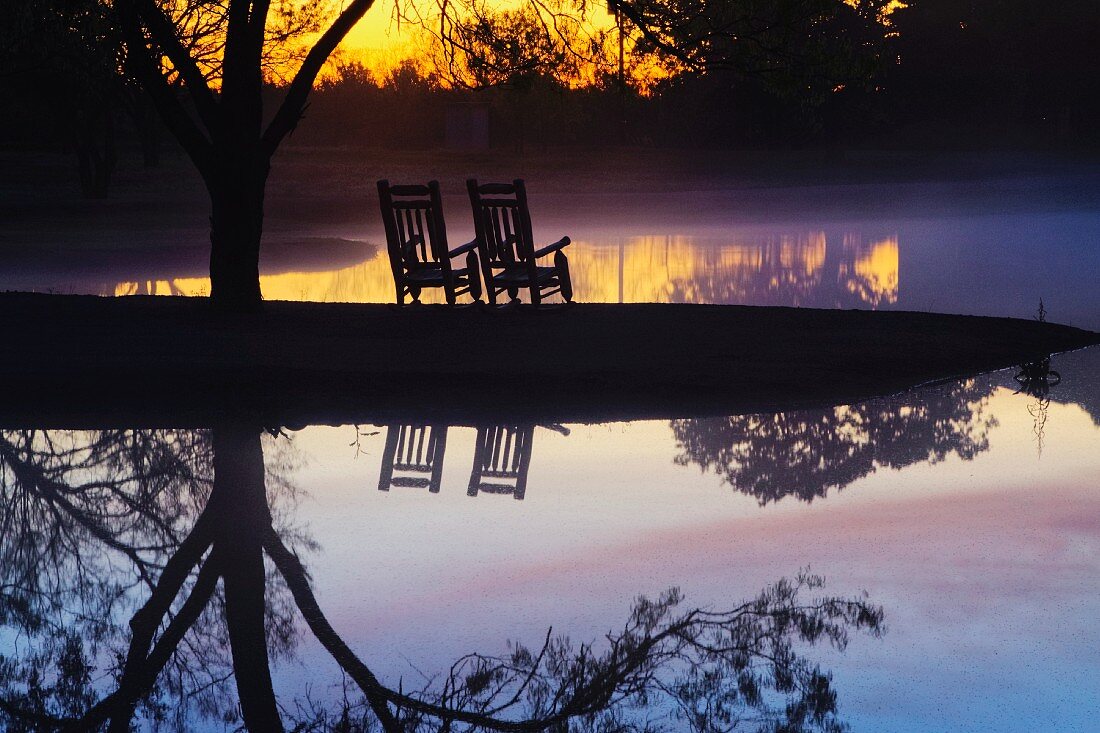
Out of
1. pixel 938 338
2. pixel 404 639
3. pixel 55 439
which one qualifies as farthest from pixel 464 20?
pixel 404 639

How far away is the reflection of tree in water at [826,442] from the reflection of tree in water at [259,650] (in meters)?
2.27

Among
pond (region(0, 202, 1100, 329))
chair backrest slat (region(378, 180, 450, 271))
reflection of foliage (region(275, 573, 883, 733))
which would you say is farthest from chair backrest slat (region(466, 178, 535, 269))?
reflection of foliage (region(275, 573, 883, 733))

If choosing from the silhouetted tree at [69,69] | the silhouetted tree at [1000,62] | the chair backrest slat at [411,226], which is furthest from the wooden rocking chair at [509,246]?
the silhouetted tree at [1000,62]

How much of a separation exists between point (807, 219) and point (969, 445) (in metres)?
32.4

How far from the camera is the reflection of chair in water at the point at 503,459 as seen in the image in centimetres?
866

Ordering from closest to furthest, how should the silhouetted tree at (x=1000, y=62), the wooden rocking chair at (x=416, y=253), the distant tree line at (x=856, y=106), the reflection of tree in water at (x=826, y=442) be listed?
the reflection of tree in water at (x=826, y=442) < the wooden rocking chair at (x=416, y=253) < the distant tree line at (x=856, y=106) < the silhouetted tree at (x=1000, y=62)

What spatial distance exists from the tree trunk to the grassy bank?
399 millimetres

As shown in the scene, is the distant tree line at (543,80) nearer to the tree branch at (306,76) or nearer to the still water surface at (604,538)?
the tree branch at (306,76)

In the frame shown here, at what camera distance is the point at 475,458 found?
30.9ft

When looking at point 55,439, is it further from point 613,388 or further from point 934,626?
point 934,626

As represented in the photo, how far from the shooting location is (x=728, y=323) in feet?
49.3

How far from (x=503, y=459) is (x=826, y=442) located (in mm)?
2201

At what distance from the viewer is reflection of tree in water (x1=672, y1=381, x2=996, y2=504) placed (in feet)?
29.2

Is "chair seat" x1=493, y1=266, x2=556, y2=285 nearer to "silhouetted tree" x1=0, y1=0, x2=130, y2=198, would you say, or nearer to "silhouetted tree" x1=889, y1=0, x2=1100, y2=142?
"silhouetted tree" x1=0, y1=0, x2=130, y2=198
